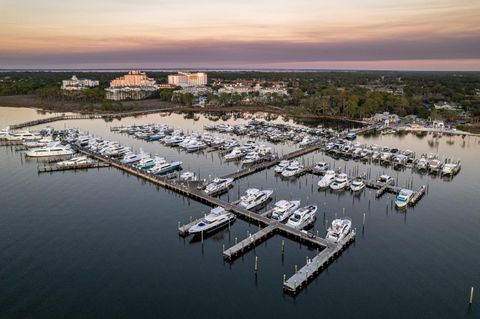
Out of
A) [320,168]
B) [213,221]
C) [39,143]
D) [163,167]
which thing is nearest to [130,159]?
[163,167]

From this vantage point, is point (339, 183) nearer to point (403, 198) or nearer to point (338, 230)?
point (403, 198)

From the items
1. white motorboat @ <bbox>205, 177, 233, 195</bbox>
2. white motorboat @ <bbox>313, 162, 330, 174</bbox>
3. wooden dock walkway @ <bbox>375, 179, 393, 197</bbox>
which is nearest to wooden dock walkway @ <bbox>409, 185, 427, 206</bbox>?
wooden dock walkway @ <bbox>375, 179, 393, 197</bbox>

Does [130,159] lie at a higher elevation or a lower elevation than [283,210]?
higher

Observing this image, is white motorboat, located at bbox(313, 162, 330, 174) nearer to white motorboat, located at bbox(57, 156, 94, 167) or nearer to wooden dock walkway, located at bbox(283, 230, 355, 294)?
wooden dock walkway, located at bbox(283, 230, 355, 294)

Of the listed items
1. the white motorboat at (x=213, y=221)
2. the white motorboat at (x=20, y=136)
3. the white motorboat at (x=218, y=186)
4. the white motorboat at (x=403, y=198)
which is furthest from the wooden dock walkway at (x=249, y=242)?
the white motorboat at (x=20, y=136)

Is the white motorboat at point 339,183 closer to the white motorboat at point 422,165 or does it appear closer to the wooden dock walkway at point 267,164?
the wooden dock walkway at point 267,164

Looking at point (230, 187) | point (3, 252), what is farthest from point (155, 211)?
point (3, 252)

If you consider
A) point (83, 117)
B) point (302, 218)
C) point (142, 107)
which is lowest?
point (302, 218)
